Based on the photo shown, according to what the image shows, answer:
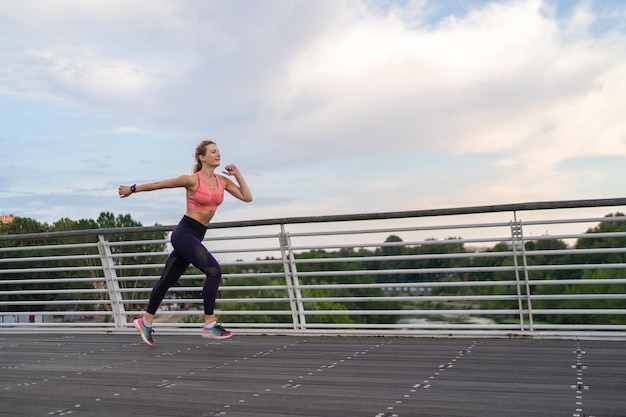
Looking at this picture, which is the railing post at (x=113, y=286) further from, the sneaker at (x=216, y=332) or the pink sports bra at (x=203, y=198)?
the pink sports bra at (x=203, y=198)

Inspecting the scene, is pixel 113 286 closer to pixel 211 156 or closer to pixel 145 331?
pixel 145 331

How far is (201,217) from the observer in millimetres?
7090

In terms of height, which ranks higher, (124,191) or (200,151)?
(200,151)

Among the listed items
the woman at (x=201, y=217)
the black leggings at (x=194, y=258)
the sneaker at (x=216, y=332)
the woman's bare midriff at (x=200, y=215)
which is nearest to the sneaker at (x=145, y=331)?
the woman at (x=201, y=217)

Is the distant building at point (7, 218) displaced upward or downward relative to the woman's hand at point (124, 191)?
upward

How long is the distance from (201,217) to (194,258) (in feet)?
1.28

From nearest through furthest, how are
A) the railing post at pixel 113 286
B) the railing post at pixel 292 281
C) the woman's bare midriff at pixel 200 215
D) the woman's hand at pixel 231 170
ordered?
the woman's bare midriff at pixel 200 215 < the woman's hand at pixel 231 170 < the railing post at pixel 292 281 < the railing post at pixel 113 286

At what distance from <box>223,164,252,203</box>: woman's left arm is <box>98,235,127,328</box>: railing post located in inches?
86.6

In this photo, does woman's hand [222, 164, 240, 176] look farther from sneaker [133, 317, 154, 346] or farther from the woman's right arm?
sneaker [133, 317, 154, 346]

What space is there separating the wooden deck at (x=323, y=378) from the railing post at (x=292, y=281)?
312 millimetres

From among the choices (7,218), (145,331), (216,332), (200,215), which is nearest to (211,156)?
(200,215)

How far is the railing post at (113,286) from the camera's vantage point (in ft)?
29.0

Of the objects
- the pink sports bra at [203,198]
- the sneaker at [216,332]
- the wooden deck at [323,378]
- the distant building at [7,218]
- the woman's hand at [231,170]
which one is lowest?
the wooden deck at [323,378]

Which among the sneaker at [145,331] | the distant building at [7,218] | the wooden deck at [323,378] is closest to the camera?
the wooden deck at [323,378]
